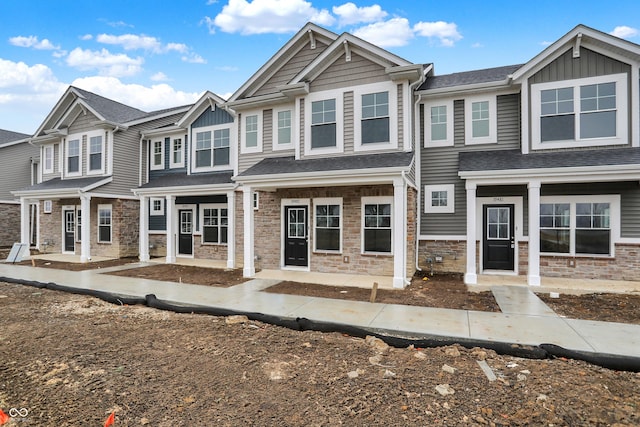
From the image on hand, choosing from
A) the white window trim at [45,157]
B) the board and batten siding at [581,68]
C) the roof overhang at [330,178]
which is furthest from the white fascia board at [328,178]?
the white window trim at [45,157]

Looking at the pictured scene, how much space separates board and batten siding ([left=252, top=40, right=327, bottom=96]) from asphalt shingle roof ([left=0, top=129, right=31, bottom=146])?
17.9 meters

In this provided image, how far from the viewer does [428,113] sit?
33.1 feet

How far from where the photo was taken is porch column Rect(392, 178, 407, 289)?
25.6ft

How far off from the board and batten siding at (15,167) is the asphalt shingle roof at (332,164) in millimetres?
17748

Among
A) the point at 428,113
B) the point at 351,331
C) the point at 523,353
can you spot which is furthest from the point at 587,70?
the point at 351,331

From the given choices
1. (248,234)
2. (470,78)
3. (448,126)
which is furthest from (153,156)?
(470,78)

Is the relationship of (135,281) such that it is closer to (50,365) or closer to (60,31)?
(50,365)

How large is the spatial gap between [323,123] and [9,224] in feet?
66.7

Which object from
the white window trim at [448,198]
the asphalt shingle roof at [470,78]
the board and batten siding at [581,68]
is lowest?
the white window trim at [448,198]

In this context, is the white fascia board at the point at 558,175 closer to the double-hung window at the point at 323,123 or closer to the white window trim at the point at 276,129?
the double-hung window at the point at 323,123

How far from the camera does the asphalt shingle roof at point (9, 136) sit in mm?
19042

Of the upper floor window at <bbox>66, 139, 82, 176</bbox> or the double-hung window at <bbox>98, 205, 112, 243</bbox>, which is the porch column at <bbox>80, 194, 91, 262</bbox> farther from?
the upper floor window at <bbox>66, 139, 82, 176</bbox>

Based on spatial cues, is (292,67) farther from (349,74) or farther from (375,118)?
(375,118)

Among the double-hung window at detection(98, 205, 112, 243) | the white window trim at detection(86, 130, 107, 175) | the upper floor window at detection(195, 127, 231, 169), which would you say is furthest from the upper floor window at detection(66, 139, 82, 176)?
the upper floor window at detection(195, 127, 231, 169)
